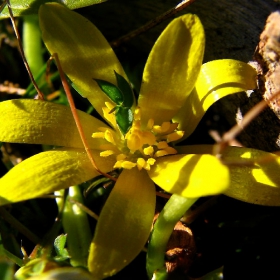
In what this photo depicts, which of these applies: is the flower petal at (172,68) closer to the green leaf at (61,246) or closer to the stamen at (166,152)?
the stamen at (166,152)

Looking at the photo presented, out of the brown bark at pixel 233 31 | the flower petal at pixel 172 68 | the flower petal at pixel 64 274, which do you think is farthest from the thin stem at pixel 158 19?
the flower petal at pixel 64 274

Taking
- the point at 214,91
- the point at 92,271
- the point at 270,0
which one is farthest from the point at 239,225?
the point at 270,0

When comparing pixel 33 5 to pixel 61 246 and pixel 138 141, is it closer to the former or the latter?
pixel 138 141

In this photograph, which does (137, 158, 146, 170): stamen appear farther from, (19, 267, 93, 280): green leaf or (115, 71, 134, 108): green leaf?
(19, 267, 93, 280): green leaf

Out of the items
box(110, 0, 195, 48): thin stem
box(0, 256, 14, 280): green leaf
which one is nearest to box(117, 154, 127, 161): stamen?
box(0, 256, 14, 280): green leaf

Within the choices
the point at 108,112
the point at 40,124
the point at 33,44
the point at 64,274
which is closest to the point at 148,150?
the point at 108,112

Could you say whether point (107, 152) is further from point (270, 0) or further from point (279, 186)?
point (270, 0)
